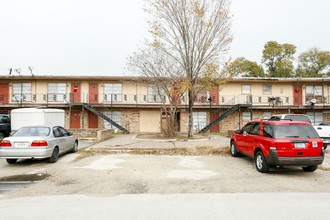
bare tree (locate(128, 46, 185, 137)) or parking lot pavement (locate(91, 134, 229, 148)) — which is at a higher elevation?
bare tree (locate(128, 46, 185, 137))

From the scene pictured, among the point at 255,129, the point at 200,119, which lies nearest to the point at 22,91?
the point at 200,119

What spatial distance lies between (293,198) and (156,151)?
22.0 ft

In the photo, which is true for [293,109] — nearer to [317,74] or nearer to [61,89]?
[317,74]

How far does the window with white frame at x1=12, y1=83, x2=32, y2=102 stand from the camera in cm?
2405

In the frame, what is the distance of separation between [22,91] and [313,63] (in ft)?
131

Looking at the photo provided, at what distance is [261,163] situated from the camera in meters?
7.36

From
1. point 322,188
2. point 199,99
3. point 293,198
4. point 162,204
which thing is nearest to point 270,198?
point 293,198

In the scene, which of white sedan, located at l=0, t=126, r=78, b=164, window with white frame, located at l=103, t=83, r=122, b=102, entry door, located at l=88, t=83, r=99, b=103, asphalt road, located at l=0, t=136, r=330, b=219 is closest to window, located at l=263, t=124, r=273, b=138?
asphalt road, located at l=0, t=136, r=330, b=219

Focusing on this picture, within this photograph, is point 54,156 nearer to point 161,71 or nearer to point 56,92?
point 161,71

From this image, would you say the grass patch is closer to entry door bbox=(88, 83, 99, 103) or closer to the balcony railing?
the balcony railing

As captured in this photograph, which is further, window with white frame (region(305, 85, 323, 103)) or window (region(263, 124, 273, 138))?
window with white frame (region(305, 85, 323, 103))

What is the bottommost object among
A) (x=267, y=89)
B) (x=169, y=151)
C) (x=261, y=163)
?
(x=169, y=151)

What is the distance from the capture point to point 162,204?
468 centimetres

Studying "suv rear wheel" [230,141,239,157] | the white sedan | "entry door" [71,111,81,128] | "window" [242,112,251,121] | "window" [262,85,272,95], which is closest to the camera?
the white sedan
